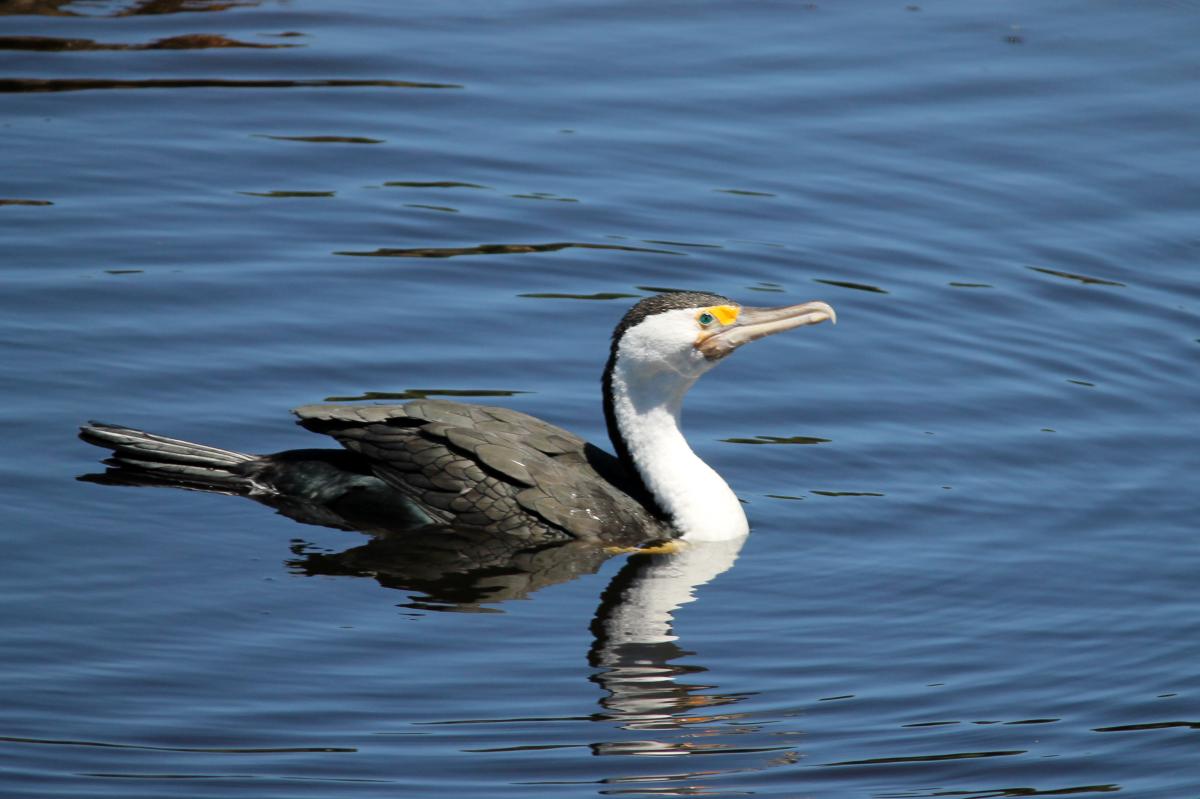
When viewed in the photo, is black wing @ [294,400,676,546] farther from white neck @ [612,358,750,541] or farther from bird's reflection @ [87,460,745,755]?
white neck @ [612,358,750,541]

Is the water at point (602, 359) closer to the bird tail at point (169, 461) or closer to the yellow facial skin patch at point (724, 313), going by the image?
the bird tail at point (169, 461)

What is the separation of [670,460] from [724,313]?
0.71 meters

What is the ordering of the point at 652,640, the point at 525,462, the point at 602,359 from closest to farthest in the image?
the point at 652,640 < the point at 525,462 < the point at 602,359

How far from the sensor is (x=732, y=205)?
12.1 metres

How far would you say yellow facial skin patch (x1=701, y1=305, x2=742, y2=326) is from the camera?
8.74 meters

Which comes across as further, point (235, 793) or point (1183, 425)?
point (1183, 425)

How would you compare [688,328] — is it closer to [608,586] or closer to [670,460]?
[670,460]

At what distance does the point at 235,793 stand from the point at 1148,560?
13.7 feet

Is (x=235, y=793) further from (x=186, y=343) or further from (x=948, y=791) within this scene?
(x=186, y=343)

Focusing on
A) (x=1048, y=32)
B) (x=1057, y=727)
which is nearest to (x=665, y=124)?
(x=1048, y=32)

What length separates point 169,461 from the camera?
886cm

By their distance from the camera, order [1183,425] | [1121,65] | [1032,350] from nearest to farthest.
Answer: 1. [1183,425]
2. [1032,350]
3. [1121,65]

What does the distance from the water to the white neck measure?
0.55 feet

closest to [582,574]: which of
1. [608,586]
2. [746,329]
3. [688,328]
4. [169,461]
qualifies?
[608,586]
